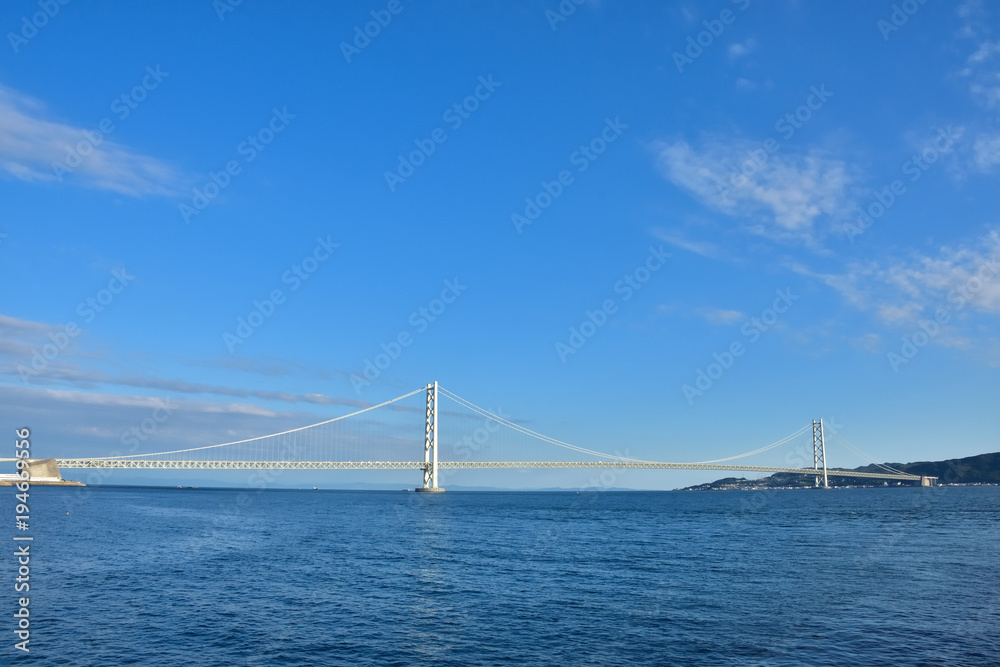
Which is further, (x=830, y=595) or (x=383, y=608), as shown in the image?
(x=830, y=595)

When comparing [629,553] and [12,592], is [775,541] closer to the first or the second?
[629,553]

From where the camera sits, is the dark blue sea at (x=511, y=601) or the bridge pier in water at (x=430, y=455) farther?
the bridge pier in water at (x=430, y=455)

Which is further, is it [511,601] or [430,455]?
[430,455]

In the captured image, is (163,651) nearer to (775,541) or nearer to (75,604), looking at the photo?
(75,604)

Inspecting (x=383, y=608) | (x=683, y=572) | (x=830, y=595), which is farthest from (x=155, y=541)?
(x=830, y=595)

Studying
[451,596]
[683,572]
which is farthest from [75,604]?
[683,572]

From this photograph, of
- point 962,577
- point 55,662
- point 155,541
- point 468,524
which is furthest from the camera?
point 468,524

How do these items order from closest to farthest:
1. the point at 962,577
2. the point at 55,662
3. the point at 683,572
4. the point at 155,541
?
the point at 55,662
the point at 962,577
the point at 683,572
the point at 155,541

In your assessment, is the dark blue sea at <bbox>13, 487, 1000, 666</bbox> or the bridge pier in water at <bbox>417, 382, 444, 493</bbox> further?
the bridge pier in water at <bbox>417, 382, 444, 493</bbox>
